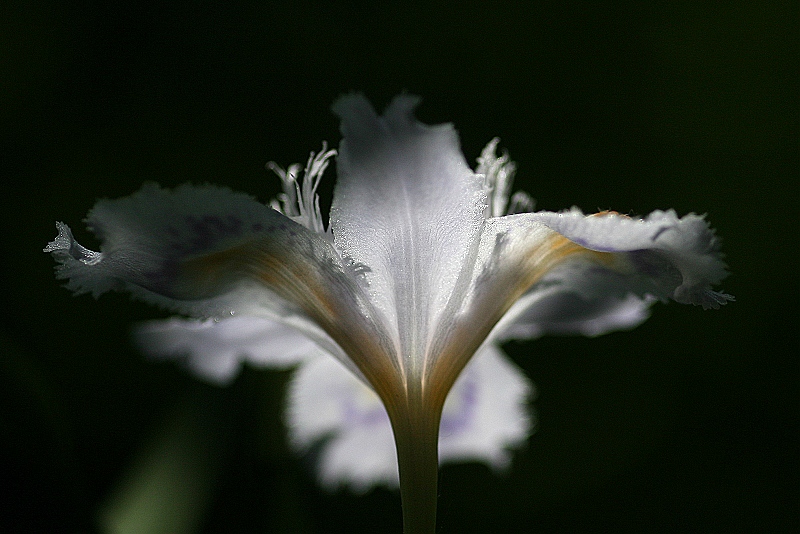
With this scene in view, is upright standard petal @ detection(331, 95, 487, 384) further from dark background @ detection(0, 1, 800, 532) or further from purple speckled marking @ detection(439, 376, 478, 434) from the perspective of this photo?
dark background @ detection(0, 1, 800, 532)

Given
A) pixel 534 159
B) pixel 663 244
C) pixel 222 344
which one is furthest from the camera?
pixel 534 159

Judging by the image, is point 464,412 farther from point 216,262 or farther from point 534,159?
point 534,159

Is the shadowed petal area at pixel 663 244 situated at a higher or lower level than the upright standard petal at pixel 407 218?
lower

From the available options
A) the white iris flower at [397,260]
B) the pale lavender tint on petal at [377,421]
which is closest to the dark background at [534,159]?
the pale lavender tint on petal at [377,421]

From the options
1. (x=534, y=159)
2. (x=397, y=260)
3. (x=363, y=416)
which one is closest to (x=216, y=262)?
(x=397, y=260)

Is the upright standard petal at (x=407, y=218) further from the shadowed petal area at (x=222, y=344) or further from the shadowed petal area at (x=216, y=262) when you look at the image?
the shadowed petal area at (x=222, y=344)
